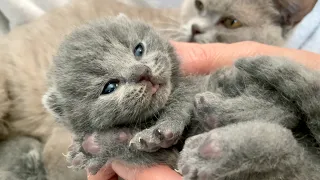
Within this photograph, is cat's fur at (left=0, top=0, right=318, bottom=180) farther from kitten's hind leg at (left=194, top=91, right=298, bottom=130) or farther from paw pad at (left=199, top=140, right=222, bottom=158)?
paw pad at (left=199, top=140, right=222, bottom=158)

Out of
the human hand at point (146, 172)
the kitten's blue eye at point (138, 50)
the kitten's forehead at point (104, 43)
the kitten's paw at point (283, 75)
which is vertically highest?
the kitten's forehead at point (104, 43)

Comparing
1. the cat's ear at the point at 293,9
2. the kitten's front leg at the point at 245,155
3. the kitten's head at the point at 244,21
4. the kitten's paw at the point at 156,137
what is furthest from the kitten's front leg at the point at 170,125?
the cat's ear at the point at 293,9

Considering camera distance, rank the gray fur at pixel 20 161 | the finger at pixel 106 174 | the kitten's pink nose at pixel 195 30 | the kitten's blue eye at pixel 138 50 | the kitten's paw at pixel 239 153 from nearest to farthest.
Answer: the kitten's paw at pixel 239 153, the kitten's blue eye at pixel 138 50, the finger at pixel 106 174, the gray fur at pixel 20 161, the kitten's pink nose at pixel 195 30

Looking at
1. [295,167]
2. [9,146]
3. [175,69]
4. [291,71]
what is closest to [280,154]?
[295,167]

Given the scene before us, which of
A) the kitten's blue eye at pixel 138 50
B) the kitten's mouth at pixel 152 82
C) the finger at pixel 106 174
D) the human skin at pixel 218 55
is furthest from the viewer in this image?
the human skin at pixel 218 55

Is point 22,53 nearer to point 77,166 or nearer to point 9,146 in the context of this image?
point 9,146

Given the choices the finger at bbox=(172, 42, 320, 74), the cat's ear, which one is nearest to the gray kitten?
the finger at bbox=(172, 42, 320, 74)

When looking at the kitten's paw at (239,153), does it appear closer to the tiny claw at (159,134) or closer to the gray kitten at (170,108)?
the gray kitten at (170,108)
